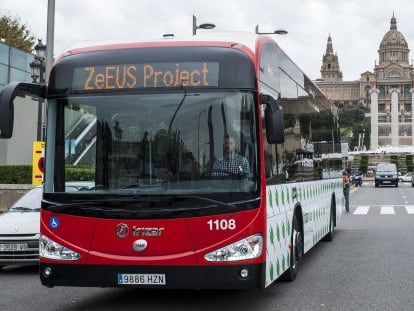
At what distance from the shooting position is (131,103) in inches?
280

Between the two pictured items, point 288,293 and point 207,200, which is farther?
point 288,293

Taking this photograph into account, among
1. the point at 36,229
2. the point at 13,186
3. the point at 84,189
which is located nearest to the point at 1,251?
the point at 36,229

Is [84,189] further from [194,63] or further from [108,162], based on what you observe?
[194,63]

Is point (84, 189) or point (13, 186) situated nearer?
point (84, 189)

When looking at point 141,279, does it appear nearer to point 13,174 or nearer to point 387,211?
point 13,174

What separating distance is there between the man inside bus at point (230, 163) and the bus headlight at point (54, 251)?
1.59m

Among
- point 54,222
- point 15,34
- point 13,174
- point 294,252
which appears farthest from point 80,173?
point 15,34

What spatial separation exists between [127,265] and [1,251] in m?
4.07

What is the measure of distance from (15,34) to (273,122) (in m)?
46.4

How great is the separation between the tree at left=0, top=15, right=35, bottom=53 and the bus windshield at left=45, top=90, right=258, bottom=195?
4303 centimetres

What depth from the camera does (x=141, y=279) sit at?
687 centimetres

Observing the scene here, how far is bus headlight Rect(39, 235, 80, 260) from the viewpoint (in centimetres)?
707

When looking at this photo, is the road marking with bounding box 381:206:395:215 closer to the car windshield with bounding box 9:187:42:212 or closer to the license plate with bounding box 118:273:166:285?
the car windshield with bounding box 9:187:42:212

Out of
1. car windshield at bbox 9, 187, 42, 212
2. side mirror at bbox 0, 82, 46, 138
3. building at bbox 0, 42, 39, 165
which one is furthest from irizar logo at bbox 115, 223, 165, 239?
building at bbox 0, 42, 39, 165
